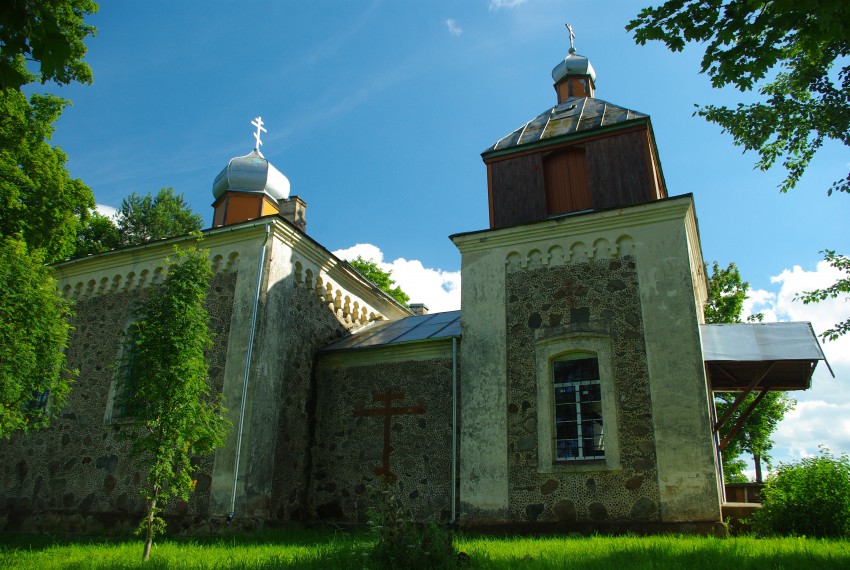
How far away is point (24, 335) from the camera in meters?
10.1

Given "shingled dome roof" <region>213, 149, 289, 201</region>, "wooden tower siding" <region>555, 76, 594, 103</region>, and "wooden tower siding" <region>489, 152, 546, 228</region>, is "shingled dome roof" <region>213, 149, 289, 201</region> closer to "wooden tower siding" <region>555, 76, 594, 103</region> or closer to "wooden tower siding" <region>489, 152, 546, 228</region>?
"wooden tower siding" <region>489, 152, 546, 228</region>

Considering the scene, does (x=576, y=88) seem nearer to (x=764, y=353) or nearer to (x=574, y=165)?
(x=574, y=165)

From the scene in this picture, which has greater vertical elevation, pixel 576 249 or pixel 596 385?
pixel 576 249

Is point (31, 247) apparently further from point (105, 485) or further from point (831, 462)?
point (831, 462)

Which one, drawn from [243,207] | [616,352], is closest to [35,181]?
[243,207]

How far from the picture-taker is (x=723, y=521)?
8.98 meters

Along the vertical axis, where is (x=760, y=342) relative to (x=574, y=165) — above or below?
below

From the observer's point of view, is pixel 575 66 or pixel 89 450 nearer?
pixel 89 450

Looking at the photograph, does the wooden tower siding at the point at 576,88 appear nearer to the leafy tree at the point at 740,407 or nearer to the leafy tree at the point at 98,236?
the leafy tree at the point at 740,407

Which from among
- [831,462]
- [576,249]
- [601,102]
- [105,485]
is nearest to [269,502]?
[105,485]

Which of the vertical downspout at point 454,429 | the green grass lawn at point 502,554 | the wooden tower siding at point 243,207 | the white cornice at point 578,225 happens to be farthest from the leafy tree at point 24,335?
the white cornice at point 578,225

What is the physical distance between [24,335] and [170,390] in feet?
11.7

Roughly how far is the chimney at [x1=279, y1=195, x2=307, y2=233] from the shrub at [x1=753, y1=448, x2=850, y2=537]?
34.3ft

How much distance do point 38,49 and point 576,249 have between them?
8831mm
